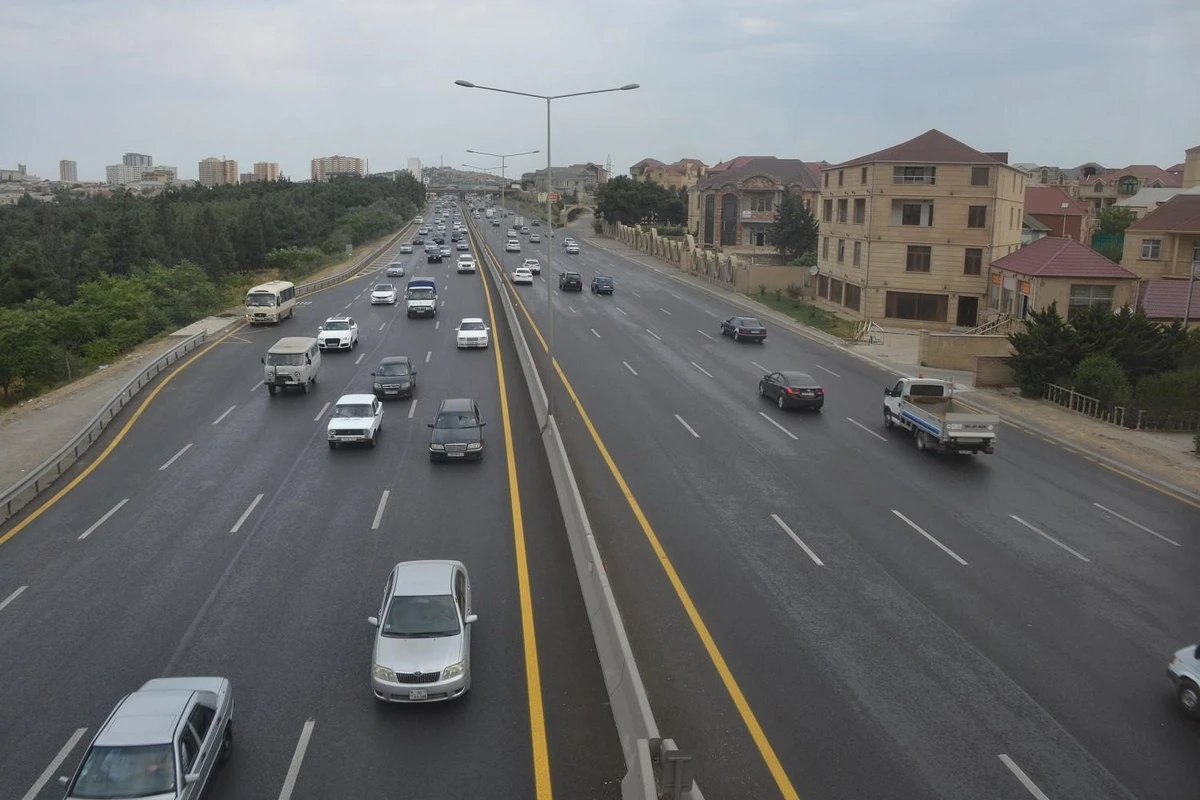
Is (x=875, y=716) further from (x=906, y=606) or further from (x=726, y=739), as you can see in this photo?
(x=906, y=606)

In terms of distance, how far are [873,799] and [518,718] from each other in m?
4.70

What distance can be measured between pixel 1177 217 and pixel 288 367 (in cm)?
5487

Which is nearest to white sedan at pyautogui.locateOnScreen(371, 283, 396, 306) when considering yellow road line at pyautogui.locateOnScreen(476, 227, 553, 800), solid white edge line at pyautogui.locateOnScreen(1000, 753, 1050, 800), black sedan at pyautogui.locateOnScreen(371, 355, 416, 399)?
black sedan at pyautogui.locateOnScreen(371, 355, 416, 399)

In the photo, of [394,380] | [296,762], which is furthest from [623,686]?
[394,380]

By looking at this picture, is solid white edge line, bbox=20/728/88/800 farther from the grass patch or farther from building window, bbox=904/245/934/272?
building window, bbox=904/245/934/272

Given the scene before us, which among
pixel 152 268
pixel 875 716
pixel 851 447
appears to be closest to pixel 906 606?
pixel 875 716

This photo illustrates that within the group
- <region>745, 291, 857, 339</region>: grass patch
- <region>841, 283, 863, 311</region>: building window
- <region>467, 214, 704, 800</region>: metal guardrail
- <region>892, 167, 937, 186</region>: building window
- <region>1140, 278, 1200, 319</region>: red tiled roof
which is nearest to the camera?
<region>467, 214, 704, 800</region>: metal guardrail

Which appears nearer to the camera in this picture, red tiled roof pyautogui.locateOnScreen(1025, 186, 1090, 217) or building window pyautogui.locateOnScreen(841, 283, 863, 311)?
building window pyautogui.locateOnScreen(841, 283, 863, 311)

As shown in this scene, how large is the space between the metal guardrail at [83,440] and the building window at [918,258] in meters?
39.5

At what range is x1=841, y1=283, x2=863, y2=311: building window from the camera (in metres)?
60.5

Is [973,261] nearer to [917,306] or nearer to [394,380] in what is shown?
[917,306]

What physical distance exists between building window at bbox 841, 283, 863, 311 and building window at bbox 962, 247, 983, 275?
21.1 feet

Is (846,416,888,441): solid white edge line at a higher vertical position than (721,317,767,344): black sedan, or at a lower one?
lower

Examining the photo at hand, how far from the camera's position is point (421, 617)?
13.9m
